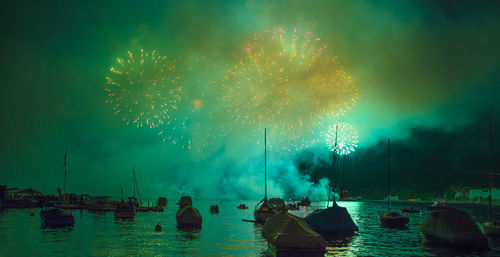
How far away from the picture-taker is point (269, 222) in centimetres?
4028

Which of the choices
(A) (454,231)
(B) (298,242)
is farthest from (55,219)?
(A) (454,231)

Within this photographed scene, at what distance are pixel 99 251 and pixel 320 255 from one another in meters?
26.1

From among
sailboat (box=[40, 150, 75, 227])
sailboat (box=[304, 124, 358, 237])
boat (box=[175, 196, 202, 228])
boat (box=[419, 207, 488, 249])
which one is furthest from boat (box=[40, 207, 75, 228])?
boat (box=[419, 207, 488, 249])

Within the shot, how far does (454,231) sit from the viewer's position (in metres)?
45.2

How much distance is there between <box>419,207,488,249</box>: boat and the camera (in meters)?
44.4

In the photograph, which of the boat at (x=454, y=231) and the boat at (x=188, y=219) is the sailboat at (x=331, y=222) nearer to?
the boat at (x=454, y=231)

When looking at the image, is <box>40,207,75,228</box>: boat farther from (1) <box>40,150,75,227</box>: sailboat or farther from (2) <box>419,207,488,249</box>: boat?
(2) <box>419,207,488,249</box>: boat

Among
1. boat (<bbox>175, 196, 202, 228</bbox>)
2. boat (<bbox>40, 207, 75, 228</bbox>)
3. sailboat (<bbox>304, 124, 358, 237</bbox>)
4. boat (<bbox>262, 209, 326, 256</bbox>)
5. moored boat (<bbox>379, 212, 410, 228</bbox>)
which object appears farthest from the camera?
moored boat (<bbox>379, 212, 410, 228</bbox>)

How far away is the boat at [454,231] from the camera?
146 ft

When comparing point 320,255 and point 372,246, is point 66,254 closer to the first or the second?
point 320,255

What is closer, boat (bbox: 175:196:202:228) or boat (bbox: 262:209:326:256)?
boat (bbox: 262:209:326:256)

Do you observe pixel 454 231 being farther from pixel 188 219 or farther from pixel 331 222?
pixel 188 219

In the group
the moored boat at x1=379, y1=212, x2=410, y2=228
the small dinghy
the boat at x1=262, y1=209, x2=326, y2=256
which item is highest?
the boat at x1=262, y1=209, x2=326, y2=256

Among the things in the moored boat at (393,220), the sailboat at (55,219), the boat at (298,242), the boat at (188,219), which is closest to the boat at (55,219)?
the sailboat at (55,219)
